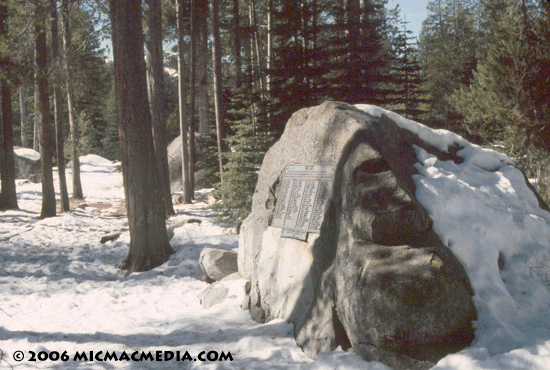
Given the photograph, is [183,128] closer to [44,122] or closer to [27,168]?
[44,122]

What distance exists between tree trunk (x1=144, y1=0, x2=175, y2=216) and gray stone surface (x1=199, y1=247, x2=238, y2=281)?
15.1ft

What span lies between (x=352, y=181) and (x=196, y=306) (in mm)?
3170

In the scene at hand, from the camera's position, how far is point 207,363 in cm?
410

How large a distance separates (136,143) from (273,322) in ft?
14.5

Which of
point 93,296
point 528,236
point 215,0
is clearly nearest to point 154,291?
point 93,296

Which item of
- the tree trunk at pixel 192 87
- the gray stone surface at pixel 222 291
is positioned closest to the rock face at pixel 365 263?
the gray stone surface at pixel 222 291

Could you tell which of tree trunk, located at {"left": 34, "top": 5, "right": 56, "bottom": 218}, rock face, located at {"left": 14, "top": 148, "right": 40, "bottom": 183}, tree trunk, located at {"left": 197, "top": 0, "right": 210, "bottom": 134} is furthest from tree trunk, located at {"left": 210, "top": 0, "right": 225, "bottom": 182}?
rock face, located at {"left": 14, "top": 148, "right": 40, "bottom": 183}

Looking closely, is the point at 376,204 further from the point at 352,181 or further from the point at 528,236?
the point at 528,236

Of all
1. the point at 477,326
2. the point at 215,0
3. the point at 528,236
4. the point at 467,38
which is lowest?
the point at 477,326

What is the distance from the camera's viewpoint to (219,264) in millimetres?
6898

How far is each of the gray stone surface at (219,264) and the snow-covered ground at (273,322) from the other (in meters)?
0.31

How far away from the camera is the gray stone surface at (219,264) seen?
6891mm

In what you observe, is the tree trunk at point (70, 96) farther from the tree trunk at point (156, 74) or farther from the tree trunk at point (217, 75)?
the tree trunk at point (217, 75)

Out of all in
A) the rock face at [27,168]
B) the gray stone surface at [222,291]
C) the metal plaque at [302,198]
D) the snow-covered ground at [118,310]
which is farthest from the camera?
the rock face at [27,168]
